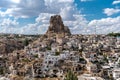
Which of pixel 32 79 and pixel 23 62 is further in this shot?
pixel 23 62

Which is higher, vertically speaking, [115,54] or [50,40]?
[50,40]

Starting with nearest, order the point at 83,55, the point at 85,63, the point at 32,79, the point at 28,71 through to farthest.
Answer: the point at 32,79 → the point at 28,71 → the point at 85,63 → the point at 83,55

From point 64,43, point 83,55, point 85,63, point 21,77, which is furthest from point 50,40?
point 21,77

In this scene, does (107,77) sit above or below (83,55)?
below

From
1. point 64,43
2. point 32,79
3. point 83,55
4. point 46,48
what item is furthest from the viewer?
point 64,43

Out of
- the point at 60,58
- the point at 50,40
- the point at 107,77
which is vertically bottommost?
the point at 107,77

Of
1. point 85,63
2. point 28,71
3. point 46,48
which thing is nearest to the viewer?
point 28,71

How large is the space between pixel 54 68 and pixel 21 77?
806 centimetres

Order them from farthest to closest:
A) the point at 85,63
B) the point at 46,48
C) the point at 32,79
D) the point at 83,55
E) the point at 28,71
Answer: the point at 46,48 < the point at 83,55 < the point at 85,63 < the point at 28,71 < the point at 32,79

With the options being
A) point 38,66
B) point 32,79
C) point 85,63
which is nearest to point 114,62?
point 85,63

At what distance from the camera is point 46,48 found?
84.3 metres

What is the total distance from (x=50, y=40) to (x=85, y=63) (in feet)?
103

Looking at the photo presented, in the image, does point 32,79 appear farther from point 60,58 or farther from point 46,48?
point 46,48

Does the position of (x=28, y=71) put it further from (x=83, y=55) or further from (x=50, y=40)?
(x=50, y=40)
